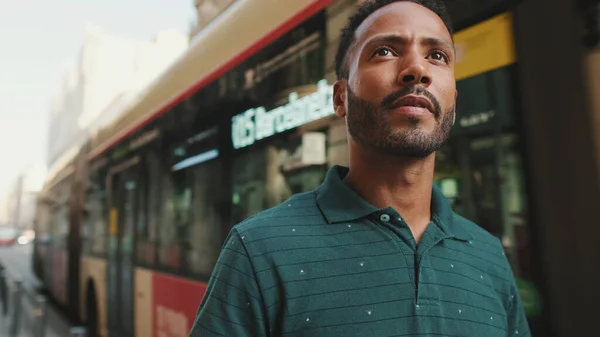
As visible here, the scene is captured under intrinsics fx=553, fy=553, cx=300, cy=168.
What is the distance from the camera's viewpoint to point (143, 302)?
15.0 ft

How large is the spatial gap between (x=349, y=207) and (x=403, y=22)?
399mm

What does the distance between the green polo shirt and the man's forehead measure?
13.4 inches

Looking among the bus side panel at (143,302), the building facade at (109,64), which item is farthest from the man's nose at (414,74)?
the building facade at (109,64)

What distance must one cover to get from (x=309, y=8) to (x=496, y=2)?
1.06m

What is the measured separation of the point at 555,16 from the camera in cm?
167

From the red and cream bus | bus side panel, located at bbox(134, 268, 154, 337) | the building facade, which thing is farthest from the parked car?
bus side panel, located at bbox(134, 268, 154, 337)

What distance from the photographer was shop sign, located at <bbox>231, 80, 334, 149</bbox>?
8.27 ft

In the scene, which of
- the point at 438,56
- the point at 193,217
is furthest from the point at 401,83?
the point at 193,217

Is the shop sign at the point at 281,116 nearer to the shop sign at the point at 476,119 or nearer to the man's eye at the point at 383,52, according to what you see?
the shop sign at the point at 476,119

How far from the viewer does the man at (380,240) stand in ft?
3.16

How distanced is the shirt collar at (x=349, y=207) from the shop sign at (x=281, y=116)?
1.17 m

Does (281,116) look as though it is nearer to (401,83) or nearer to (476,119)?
(476,119)

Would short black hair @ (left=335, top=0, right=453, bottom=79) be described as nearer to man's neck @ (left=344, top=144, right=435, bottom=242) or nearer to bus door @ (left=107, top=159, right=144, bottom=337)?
man's neck @ (left=344, top=144, right=435, bottom=242)

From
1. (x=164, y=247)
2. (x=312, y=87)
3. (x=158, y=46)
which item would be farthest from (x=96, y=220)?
(x=158, y=46)
